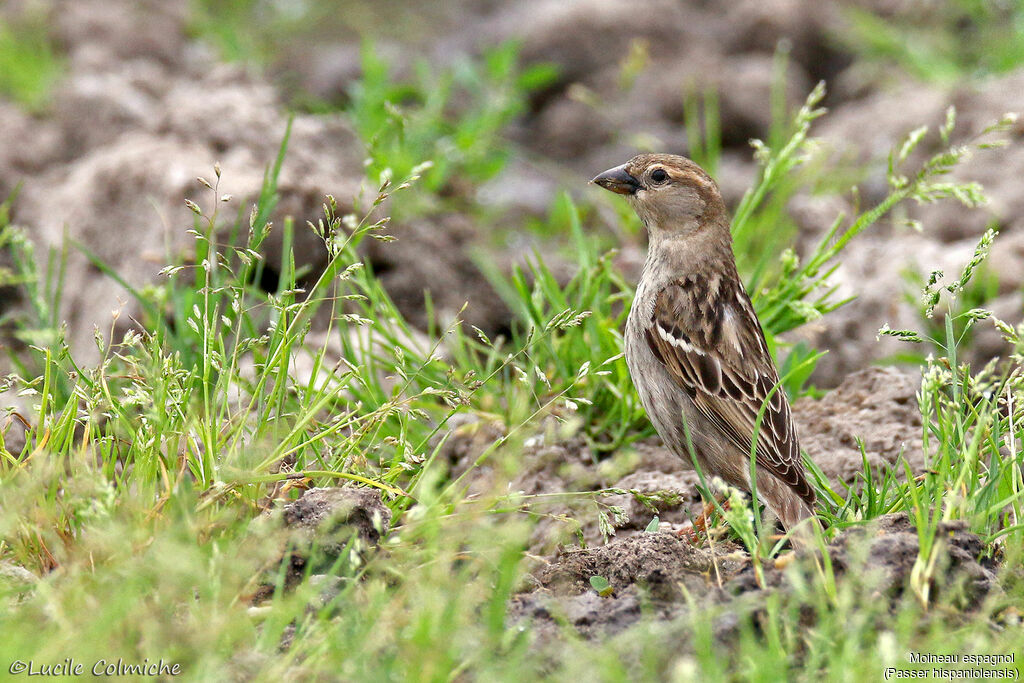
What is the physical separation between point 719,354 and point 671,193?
0.87 metres

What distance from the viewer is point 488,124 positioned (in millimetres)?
6520

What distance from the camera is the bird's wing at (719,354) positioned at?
4176 mm

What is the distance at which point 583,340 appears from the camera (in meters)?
4.66

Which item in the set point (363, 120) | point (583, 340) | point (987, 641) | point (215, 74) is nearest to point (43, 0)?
point (215, 74)

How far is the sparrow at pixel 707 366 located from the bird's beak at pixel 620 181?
349 millimetres

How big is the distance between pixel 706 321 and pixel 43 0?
619 cm

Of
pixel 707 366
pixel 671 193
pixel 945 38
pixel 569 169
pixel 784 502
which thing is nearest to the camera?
pixel 784 502

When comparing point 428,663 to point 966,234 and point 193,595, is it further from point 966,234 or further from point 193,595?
point 966,234

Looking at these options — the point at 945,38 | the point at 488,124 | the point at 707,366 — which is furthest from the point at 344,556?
the point at 945,38

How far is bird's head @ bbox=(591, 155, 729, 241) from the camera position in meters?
4.75

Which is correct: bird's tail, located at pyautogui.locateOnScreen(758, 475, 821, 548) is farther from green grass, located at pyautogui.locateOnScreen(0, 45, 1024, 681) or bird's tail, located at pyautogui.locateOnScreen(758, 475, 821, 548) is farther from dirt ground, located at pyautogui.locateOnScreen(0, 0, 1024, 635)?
dirt ground, located at pyautogui.locateOnScreen(0, 0, 1024, 635)

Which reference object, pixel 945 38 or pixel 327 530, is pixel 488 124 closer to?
pixel 945 38

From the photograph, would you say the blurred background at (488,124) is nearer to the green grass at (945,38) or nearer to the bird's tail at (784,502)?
the green grass at (945,38)

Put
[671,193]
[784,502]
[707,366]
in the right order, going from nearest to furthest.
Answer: [784,502] < [707,366] < [671,193]
